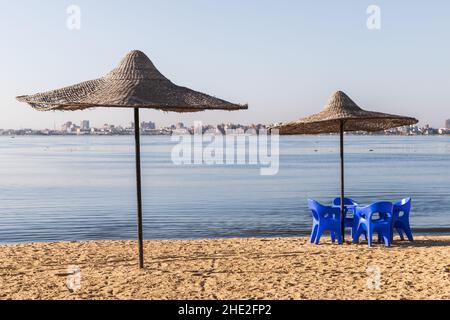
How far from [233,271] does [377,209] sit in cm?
324

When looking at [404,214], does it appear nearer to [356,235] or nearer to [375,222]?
[375,222]

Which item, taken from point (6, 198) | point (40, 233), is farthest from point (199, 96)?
point (6, 198)

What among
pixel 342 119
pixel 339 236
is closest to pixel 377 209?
pixel 339 236

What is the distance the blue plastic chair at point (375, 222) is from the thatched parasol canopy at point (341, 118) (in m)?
1.57

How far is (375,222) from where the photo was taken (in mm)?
10289

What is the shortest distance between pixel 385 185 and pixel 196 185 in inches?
423

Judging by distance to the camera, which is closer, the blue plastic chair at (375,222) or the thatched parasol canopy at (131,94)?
the thatched parasol canopy at (131,94)

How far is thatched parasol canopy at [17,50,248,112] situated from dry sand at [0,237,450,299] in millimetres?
2318

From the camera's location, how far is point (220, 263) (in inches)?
347

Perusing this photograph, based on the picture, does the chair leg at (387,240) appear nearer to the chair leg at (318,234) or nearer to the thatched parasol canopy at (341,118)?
the chair leg at (318,234)

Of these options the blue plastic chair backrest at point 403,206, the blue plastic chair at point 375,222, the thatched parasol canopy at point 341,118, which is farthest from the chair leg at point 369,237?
the thatched parasol canopy at point 341,118

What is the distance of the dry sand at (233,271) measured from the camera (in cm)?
691

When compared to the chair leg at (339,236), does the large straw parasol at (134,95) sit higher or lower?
higher
